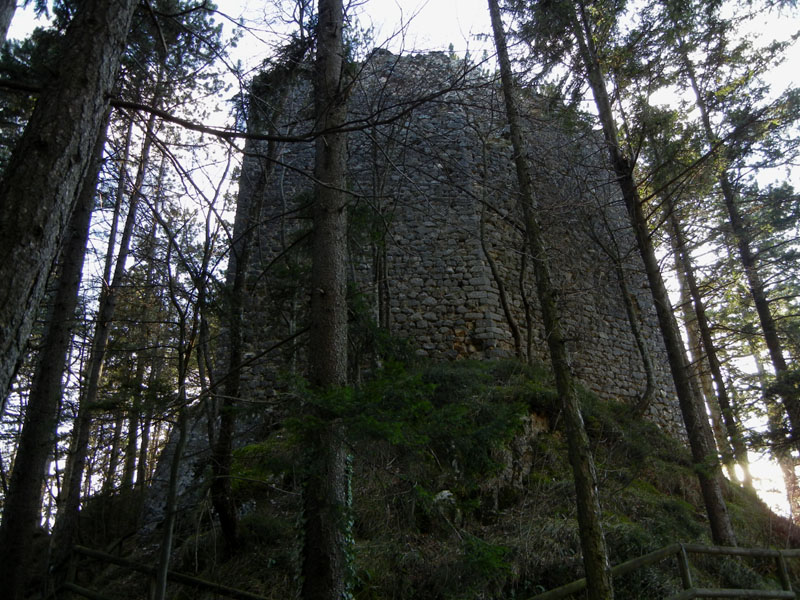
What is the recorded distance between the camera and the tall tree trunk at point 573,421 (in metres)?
3.83

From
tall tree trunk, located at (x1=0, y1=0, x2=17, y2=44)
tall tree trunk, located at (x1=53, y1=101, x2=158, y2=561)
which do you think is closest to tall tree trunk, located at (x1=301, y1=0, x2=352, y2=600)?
tall tree trunk, located at (x1=53, y1=101, x2=158, y2=561)

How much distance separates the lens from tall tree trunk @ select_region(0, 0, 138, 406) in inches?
79.8

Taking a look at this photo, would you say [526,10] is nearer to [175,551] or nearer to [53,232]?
[53,232]

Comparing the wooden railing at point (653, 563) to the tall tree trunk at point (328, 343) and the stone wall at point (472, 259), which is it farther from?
the stone wall at point (472, 259)

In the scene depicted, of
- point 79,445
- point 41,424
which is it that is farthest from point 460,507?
point 41,424

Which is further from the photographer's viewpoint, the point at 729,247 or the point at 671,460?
the point at 729,247

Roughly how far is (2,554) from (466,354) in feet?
21.8

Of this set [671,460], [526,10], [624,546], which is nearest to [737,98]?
[526,10]

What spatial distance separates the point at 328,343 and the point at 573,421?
2081 mm

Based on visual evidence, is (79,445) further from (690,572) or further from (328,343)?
(690,572)

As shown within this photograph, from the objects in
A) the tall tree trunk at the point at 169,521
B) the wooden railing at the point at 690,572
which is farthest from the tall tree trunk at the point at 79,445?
the wooden railing at the point at 690,572

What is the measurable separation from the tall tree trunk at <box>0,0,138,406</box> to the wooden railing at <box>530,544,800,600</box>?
11.5 feet

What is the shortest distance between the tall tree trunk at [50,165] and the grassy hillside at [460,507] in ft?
4.71

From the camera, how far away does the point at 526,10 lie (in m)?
6.98
